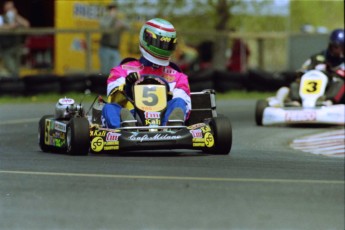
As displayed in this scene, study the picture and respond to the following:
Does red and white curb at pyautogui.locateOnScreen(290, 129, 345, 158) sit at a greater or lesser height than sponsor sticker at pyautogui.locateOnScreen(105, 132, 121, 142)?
lesser

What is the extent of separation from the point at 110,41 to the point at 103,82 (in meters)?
1.52

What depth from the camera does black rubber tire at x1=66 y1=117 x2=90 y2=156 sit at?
336 inches

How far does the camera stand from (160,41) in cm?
962

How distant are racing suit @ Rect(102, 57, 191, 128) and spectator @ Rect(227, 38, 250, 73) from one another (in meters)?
14.1

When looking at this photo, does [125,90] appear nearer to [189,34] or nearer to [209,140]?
[209,140]

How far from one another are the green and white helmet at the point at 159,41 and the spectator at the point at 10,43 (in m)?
9.76

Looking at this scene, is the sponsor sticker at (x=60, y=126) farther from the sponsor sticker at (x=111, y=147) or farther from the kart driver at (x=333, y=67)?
the kart driver at (x=333, y=67)

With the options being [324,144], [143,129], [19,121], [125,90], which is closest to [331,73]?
[324,144]

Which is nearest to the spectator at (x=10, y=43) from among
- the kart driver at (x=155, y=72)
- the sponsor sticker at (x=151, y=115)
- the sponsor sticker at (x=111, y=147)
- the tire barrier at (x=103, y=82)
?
the tire barrier at (x=103, y=82)

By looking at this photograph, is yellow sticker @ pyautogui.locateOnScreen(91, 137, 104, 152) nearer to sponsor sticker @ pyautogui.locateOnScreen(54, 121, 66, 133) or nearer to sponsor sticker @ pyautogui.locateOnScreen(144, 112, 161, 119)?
sponsor sticker @ pyautogui.locateOnScreen(54, 121, 66, 133)

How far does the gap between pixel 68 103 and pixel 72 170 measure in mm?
2111

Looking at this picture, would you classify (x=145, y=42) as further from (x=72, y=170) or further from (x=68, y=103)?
Result: (x=72, y=170)

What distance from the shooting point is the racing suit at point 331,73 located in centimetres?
1348

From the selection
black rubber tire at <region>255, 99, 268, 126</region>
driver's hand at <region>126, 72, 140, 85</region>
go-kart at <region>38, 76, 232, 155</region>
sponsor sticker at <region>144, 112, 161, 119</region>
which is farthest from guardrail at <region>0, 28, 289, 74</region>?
sponsor sticker at <region>144, 112, 161, 119</region>
